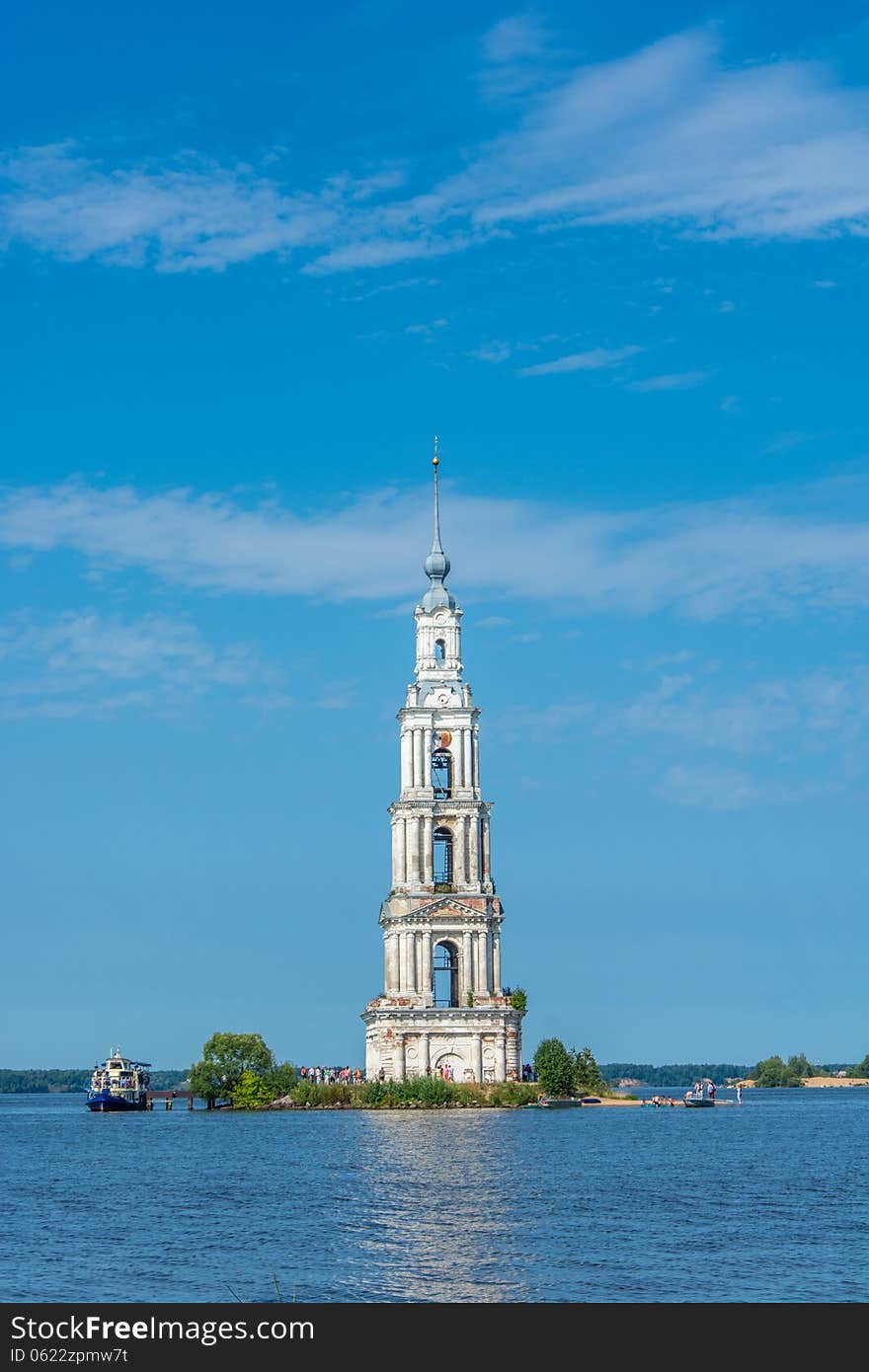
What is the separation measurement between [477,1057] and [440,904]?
12450 millimetres

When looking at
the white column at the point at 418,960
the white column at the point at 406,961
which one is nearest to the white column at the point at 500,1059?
the white column at the point at 418,960

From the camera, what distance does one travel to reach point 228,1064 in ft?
518

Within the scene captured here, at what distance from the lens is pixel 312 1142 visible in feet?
346

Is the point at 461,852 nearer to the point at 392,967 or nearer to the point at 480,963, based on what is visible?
Result: the point at 480,963

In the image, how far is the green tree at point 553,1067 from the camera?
152 metres

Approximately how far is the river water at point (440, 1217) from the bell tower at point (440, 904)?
33.7 meters

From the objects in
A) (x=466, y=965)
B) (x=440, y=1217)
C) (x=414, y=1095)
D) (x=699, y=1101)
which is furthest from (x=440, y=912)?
(x=440, y=1217)

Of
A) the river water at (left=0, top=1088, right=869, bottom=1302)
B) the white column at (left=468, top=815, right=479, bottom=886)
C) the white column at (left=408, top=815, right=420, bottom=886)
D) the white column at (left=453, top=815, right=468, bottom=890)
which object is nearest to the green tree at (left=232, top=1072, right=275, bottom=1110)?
the white column at (left=408, top=815, right=420, bottom=886)

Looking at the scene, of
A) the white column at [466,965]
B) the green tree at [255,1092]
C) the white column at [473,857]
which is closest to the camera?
the white column at [466,965]

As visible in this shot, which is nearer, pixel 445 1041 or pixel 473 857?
pixel 445 1041

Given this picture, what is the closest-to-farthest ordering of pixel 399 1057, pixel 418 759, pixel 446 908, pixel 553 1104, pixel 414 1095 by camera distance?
pixel 414 1095, pixel 399 1057, pixel 553 1104, pixel 446 908, pixel 418 759

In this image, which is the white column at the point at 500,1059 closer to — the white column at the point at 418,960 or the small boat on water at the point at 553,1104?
the small boat on water at the point at 553,1104

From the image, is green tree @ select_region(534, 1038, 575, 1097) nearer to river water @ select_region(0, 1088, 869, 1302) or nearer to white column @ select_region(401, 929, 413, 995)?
white column @ select_region(401, 929, 413, 995)
